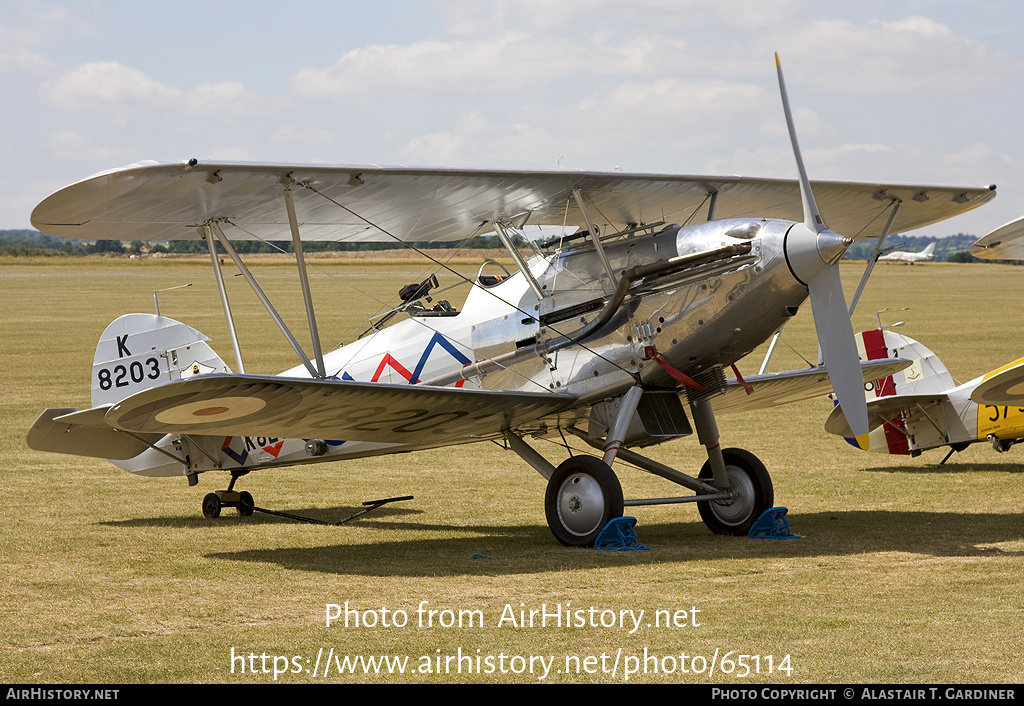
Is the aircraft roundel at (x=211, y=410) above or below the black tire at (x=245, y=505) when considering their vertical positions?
above

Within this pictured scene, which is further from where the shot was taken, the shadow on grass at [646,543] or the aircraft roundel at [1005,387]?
the aircraft roundel at [1005,387]

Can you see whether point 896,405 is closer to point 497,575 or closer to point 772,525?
point 772,525

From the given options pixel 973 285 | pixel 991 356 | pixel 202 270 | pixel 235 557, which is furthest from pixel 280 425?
pixel 202 270

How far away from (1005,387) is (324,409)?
5894 mm

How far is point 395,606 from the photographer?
22.1ft

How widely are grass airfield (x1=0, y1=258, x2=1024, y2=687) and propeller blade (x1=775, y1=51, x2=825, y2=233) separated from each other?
7.97 ft

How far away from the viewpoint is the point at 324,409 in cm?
823

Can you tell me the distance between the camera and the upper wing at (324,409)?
24.3 ft

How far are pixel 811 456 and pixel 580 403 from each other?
5.84 m

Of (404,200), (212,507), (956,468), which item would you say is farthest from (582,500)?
(956,468)

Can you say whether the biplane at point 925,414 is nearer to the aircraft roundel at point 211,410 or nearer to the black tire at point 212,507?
the black tire at point 212,507

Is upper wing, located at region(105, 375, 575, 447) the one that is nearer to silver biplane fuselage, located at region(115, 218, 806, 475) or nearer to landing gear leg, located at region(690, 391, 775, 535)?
silver biplane fuselage, located at region(115, 218, 806, 475)

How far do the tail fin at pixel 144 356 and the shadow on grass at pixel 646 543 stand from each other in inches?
101

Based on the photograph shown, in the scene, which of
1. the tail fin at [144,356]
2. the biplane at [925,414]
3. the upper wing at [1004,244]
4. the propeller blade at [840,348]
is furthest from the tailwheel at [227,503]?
the upper wing at [1004,244]
